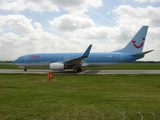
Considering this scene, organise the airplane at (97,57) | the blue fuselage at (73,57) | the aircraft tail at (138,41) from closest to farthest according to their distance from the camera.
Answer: the airplane at (97,57), the blue fuselage at (73,57), the aircraft tail at (138,41)

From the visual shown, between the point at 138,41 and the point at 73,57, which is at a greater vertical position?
the point at 138,41

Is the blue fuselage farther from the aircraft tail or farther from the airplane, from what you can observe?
the aircraft tail

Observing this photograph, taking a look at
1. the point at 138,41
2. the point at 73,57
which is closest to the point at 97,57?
the point at 73,57

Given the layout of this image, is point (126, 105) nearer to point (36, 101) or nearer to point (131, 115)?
point (131, 115)

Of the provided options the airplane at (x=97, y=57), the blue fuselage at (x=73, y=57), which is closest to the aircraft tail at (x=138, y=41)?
the airplane at (x=97, y=57)

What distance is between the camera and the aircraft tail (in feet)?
95.6

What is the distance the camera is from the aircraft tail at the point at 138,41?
29141mm

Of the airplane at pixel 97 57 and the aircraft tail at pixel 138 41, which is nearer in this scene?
the airplane at pixel 97 57

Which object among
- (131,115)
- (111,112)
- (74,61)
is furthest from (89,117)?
A: (74,61)

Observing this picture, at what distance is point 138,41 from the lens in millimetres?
29406

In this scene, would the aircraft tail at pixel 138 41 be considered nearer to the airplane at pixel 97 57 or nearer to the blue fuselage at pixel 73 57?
the airplane at pixel 97 57

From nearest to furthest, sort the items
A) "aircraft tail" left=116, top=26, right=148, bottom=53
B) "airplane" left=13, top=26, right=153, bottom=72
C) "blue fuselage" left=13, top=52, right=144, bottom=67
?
"airplane" left=13, top=26, right=153, bottom=72 < "blue fuselage" left=13, top=52, right=144, bottom=67 < "aircraft tail" left=116, top=26, right=148, bottom=53

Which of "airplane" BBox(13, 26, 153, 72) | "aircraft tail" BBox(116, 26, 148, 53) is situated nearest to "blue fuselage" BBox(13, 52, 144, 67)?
"airplane" BBox(13, 26, 153, 72)

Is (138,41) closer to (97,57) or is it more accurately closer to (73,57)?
(97,57)
